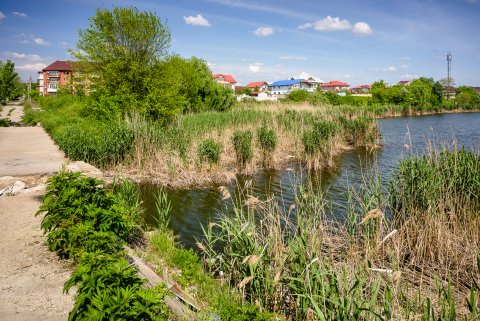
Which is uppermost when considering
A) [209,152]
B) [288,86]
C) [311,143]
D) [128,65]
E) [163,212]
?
[288,86]

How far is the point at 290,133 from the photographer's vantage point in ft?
48.7

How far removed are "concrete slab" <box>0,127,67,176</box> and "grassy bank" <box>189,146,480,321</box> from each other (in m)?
5.61

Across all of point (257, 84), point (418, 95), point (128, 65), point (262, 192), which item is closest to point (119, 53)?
point (128, 65)

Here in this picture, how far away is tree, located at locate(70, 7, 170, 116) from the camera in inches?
608

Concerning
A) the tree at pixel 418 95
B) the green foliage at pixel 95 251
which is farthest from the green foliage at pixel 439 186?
the tree at pixel 418 95

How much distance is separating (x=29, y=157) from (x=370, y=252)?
1066cm

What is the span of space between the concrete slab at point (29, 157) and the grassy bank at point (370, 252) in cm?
561

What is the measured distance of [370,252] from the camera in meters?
3.41

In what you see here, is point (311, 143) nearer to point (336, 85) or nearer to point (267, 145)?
point (267, 145)

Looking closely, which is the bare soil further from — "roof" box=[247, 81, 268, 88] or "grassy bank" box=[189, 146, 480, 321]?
"roof" box=[247, 81, 268, 88]

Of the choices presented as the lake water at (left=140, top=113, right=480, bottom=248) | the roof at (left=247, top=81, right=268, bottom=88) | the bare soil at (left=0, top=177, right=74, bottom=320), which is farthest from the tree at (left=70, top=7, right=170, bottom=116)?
the roof at (left=247, top=81, right=268, bottom=88)

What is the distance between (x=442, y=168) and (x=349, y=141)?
12.7 m

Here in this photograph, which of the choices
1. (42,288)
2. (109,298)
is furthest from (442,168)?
(42,288)

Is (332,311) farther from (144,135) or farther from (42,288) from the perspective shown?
(144,135)
